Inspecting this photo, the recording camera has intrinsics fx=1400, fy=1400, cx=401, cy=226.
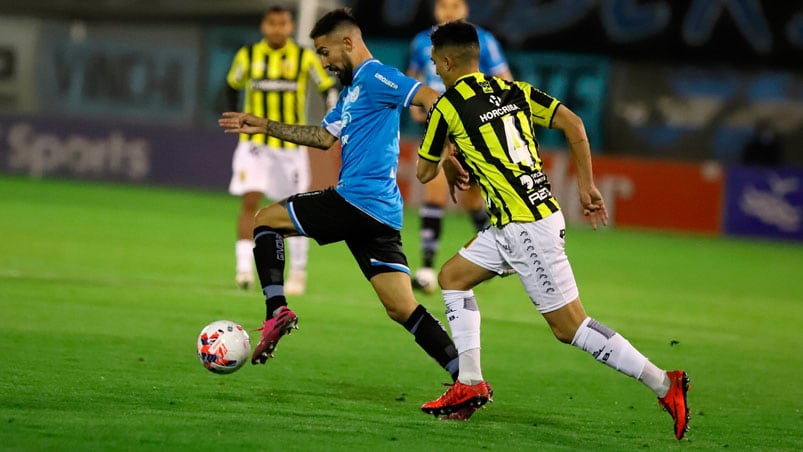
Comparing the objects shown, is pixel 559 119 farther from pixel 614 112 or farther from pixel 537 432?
pixel 614 112

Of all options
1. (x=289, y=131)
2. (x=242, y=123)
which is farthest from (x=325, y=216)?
(x=242, y=123)

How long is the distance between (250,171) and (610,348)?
5.54 m

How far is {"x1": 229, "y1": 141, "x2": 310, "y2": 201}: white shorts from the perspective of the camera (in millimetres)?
11203

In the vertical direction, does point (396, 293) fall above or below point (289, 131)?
below

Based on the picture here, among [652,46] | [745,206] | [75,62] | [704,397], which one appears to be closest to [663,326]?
[704,397]

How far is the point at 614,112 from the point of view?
2386 cm

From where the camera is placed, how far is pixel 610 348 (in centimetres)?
619

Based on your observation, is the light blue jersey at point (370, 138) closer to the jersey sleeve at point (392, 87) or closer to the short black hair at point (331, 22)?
the jersey sleeve at point (392, 87)

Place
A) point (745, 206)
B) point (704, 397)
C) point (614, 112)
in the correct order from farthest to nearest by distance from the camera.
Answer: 1. point (614, 112)
2. point (745, 206)
3. point (704, 397)

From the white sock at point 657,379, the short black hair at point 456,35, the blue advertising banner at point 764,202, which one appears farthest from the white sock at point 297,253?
the blue advertising banner at point 764,202

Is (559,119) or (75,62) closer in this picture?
(559,119)

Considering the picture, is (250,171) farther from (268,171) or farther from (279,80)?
(279,80)

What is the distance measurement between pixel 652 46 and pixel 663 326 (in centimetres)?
1270

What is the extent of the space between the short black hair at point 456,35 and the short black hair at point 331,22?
2.20 ft
